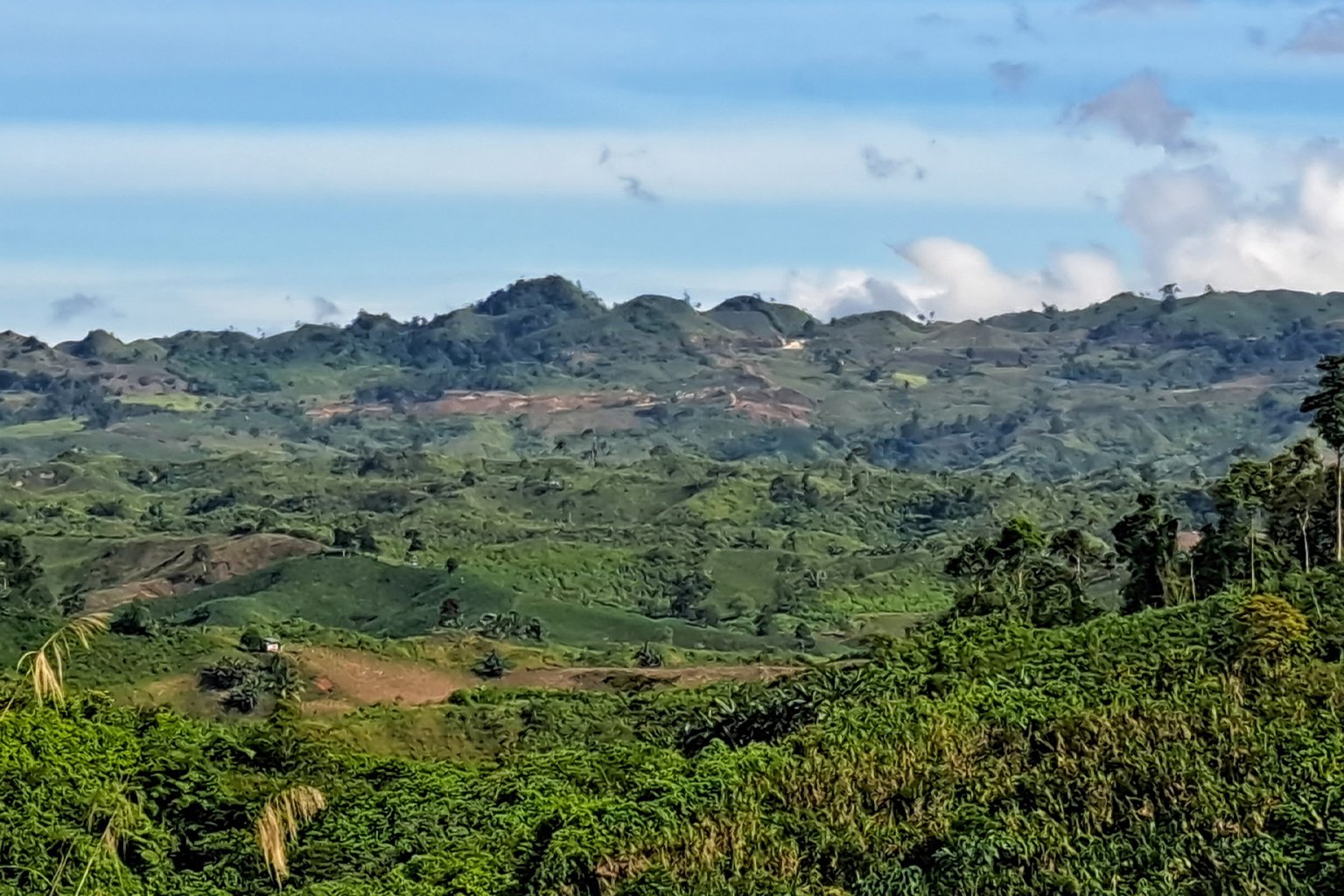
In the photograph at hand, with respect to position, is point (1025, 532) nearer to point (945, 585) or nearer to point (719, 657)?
point (719, 657)

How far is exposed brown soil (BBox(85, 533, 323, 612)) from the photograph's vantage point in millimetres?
141425

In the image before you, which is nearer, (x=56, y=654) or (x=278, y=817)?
(x=56, y=654)

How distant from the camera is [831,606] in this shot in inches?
5463

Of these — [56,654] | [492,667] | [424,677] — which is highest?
[56,654]

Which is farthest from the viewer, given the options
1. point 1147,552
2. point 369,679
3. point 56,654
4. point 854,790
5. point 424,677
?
point 424,677

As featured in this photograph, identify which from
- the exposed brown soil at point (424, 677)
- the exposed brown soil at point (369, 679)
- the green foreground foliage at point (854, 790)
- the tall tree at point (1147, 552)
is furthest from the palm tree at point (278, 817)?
the exposed brown soil at point (369, 679)

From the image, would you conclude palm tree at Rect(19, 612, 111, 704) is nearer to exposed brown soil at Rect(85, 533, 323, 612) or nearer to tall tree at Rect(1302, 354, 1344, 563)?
tall tree at Rect(1302, 354, 1344, 563)

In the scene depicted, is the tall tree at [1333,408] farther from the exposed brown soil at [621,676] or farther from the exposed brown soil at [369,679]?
the exposed brown soil at [369,679]

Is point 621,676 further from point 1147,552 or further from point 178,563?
point 178,563

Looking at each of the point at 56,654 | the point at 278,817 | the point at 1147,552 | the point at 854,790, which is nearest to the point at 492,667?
the point at 1147,552

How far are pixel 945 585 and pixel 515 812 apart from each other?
10193cm

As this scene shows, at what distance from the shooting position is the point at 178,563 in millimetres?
147250

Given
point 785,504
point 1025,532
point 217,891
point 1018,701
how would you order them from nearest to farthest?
point 217,891
point 1018,701
point 1025,532
point 785,504

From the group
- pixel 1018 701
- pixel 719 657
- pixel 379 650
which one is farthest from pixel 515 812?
pixel 719 657
